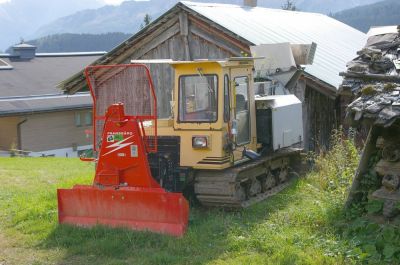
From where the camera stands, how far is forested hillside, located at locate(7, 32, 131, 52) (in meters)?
139

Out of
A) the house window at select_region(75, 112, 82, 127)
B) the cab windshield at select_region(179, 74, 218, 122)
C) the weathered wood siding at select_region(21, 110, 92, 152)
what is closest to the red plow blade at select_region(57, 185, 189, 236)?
the cab windshield at select_region(179, 74, 218, 122)

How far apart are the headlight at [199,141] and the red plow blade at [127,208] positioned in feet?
3.88

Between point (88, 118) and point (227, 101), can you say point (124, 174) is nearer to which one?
point (227, 101)

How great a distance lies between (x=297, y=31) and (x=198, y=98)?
33.2 feet

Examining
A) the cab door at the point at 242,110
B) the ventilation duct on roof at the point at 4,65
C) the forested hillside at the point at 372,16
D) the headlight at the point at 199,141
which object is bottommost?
the headlight at the point at 199,141

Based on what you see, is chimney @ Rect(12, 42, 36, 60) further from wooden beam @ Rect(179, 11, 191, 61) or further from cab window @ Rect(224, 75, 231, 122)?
cab window @ Rect(224, 75, 231, 122)

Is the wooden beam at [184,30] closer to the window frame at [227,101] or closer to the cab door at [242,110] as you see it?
the cab door at [242,110]

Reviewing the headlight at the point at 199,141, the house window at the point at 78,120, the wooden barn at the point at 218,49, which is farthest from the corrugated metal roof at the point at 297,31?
the house window at the point at 78,120

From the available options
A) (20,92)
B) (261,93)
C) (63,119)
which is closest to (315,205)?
(261,93)

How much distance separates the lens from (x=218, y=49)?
1557 cm

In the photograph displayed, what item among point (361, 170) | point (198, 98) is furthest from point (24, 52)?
point (361, 170)

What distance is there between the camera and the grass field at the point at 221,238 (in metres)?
8.00

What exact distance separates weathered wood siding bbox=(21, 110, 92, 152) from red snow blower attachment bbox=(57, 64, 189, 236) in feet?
79.3

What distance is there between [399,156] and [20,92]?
31294mm
